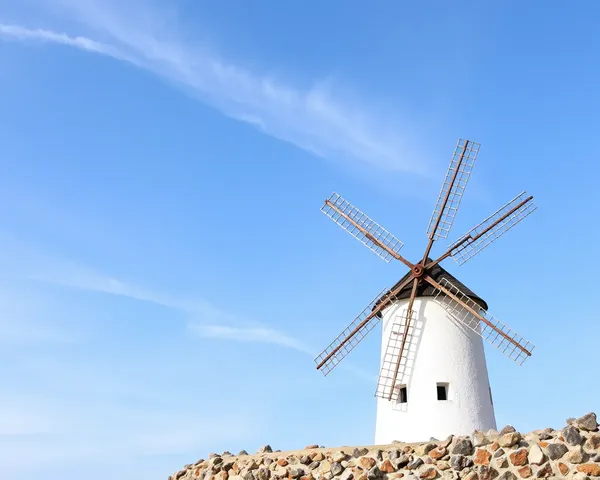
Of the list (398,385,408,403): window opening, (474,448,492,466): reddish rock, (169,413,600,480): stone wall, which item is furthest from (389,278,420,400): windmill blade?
(474,448,492,466): reddish rock

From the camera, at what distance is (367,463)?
10.9m

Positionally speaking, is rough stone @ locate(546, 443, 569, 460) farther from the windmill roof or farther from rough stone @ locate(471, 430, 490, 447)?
the windmill roof

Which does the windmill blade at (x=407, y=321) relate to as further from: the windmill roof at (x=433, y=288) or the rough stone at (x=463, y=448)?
the rough stone at (x=463, y=448)

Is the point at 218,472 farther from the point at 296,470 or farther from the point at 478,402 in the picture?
the point at 478,402

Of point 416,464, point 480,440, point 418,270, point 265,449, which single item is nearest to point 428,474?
point 416,464

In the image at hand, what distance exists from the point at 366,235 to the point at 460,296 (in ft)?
9.86

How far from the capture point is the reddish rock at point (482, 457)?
10258mm

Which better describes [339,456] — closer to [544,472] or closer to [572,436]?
[544,472]

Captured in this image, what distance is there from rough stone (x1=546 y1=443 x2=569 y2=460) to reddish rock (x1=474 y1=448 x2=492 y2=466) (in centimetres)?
88

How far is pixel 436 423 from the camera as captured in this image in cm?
1450

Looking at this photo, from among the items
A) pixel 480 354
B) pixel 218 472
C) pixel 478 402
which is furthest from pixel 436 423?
pixel 218 472

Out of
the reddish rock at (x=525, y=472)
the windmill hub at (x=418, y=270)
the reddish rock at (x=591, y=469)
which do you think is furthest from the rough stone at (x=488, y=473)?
the windmill hub at (x=418, y=270)

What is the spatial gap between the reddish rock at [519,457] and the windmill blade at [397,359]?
516 cm

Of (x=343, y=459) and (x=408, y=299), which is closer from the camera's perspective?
(x=343, y=459)
